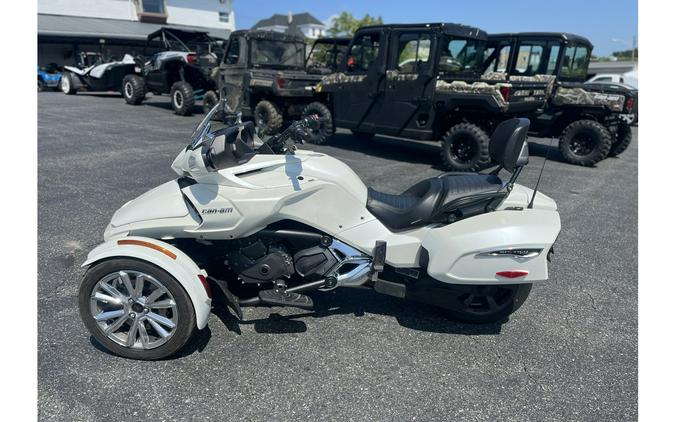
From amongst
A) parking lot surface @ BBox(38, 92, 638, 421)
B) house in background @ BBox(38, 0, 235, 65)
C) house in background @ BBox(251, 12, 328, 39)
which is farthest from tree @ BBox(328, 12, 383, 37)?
parking lot surface @ BBox(38, 92, 638, 421)

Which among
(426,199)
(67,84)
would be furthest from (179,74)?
(426,199)

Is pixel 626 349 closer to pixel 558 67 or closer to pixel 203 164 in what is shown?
pixel 203 164

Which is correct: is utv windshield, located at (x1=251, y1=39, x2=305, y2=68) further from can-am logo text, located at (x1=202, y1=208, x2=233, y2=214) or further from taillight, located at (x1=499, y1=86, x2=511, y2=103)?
can-am logo text, located at (x1=202, y1=208, x2=233, y2=214)

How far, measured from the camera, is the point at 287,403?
226 centimetres

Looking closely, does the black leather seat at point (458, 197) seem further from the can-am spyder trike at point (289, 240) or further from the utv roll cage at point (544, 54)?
the utv roll cage at point (544, 54)

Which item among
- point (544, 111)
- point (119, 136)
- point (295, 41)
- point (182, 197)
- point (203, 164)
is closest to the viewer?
point (203, 164)

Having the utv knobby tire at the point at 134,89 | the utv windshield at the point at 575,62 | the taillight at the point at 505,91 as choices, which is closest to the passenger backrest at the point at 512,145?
the taillight at the point at 505,91

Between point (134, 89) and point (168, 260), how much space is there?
14.8 m

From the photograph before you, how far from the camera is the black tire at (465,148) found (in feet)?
23.8

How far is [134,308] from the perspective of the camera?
99.4 inches

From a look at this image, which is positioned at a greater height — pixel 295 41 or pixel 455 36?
pixel 295 41

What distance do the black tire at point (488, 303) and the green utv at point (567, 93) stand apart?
6.15 m

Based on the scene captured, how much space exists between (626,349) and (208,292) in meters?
2.75

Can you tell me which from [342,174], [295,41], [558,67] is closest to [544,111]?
[558,67]
